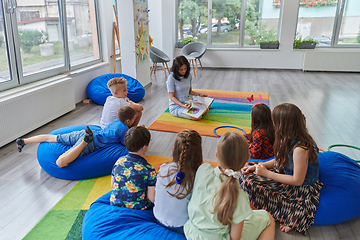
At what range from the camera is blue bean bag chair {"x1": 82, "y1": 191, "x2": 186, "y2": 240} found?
65.9 inches

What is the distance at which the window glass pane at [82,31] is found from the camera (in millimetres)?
5184

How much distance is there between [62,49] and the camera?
4.91m

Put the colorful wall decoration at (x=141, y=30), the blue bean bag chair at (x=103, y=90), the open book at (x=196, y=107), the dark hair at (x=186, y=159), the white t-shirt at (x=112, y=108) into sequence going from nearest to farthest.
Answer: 1. the dark hair at (x=186, y=159)
2. the white t-shirt at (x=112, y=108)
3. the open book at (x=196, y=107)
4. the blue bean bag chair at (x=103, y=90)
5. the colorful wall decoration at (x=141, y=30)

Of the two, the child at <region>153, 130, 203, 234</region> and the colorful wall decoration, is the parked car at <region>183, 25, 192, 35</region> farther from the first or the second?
the child at <region>153, 130, 203, 234</region>

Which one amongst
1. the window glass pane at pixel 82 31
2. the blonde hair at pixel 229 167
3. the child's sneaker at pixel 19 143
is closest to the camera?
the blonde hair at pixel 229 167

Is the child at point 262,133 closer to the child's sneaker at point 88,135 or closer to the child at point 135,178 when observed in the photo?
the child at point 135,178

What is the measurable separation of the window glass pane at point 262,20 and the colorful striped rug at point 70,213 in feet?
24.2

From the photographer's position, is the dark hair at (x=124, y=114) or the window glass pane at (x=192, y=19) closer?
the dark hair at (x=124, y=114)

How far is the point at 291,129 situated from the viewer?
1859mm

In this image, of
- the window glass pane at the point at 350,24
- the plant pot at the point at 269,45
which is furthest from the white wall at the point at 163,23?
the window glass pane at the point at 350,24

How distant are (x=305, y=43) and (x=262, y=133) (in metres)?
6.63

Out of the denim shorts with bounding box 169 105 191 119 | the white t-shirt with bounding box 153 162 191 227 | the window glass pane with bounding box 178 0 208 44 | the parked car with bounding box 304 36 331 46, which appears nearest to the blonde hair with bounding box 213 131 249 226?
the white t-shirt with bounding box 153 162 191 227

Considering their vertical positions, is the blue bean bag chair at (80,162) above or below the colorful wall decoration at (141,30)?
below

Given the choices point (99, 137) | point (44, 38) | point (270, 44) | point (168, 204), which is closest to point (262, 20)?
point (270, 44)
